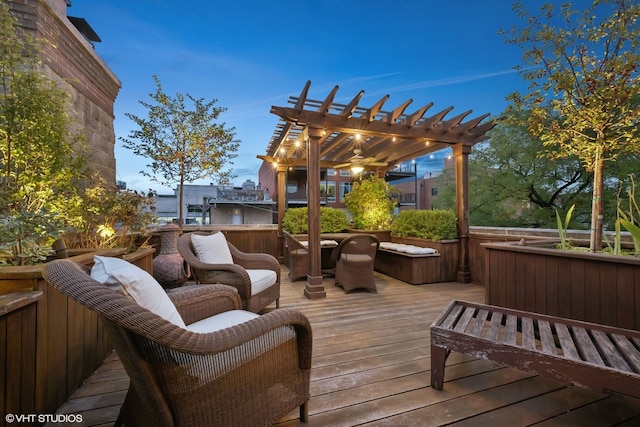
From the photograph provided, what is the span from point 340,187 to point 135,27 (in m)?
15.0

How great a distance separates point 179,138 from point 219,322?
16.5 ft

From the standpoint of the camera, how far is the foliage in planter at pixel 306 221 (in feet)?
18.9

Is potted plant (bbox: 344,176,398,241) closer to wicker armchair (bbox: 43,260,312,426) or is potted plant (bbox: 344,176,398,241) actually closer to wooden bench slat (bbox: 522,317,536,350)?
wooden bench slat (bbox: 522,317,536,350)

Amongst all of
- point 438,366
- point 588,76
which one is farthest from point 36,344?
point 588,76

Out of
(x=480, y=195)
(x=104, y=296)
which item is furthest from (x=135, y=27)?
(x=480, y=195)

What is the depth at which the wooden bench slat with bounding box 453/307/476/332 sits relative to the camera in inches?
67.8

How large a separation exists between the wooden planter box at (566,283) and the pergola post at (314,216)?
2.08 m

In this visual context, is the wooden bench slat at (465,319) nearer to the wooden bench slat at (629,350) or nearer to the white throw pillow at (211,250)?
the wooden bench slat at (629,350)

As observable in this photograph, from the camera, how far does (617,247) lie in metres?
2.28

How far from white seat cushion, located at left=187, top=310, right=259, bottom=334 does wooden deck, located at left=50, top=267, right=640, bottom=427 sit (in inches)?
22.9

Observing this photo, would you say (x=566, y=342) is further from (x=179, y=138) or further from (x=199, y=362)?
(x=179, y=138)

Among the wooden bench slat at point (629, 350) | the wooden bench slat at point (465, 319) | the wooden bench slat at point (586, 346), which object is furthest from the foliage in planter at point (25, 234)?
the wooden bench slat at point (629, 350)

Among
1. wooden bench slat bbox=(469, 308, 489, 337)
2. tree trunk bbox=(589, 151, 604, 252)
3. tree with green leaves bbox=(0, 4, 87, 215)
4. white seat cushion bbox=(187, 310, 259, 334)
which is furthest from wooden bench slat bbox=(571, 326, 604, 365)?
tree with green leaves bbox=(0, 4, 87, 215)

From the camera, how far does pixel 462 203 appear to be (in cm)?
478
